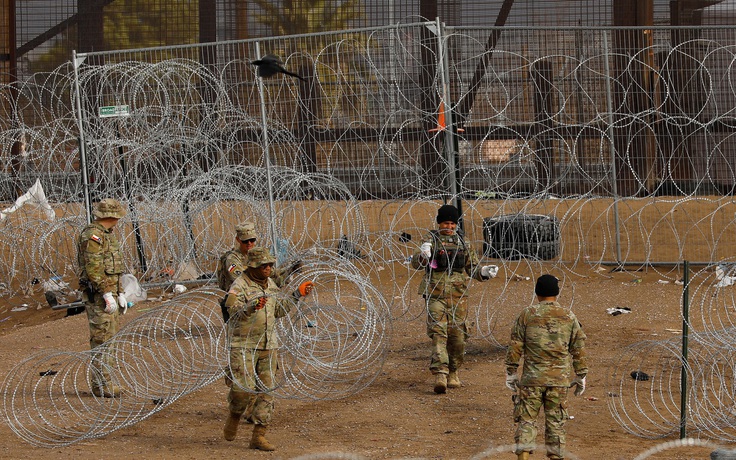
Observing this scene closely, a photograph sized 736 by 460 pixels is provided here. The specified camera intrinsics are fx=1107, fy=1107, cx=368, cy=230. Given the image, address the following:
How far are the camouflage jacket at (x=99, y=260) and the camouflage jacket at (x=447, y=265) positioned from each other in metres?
2.47

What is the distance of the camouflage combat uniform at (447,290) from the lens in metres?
8.91

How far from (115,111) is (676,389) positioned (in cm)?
719

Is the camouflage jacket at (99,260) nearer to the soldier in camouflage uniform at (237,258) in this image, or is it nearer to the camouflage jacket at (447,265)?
the soldier in camouflage uniform at (237,258)

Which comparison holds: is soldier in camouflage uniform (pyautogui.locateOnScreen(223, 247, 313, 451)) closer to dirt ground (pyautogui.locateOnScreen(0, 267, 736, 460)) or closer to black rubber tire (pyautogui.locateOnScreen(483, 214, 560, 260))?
dirt ground (pyautogui.locateOnScreen(0, 267, 736, 460))

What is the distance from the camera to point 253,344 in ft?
24.4

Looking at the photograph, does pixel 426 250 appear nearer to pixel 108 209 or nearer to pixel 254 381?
pixel 254 381

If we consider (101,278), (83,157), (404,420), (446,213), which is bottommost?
(404,420)

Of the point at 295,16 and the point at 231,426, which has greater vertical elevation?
the point at 295,16

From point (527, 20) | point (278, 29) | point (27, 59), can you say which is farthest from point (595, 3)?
point (27, 59)

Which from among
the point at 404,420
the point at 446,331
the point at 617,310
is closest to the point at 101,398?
the point at 404,420

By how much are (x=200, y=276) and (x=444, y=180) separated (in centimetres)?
314

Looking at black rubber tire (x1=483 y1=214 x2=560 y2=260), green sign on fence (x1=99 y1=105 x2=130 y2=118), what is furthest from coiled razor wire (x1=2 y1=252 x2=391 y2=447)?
→ green sign on fence (x1=99 y1=105 x2=130 y2=118)

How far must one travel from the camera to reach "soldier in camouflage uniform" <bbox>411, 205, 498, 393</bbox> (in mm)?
8898

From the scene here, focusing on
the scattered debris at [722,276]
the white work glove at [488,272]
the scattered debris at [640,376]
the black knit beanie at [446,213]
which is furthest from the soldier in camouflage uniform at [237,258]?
the scattered debris at [722,276]
